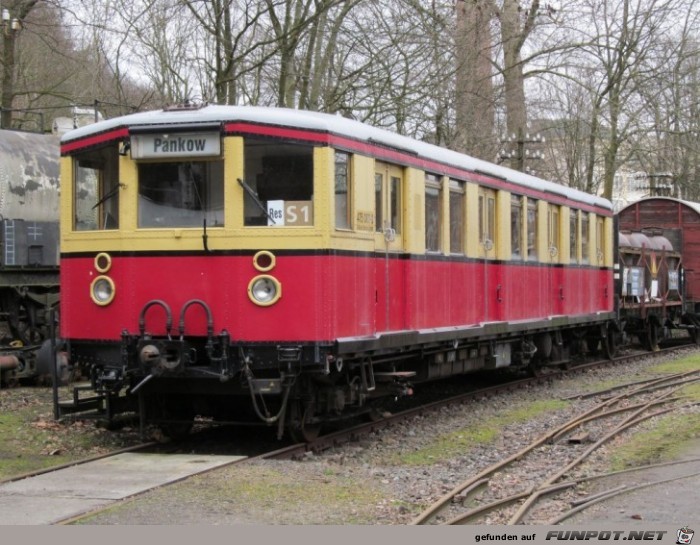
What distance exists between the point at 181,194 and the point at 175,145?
0.48 meters

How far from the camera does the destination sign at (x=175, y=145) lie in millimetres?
9219

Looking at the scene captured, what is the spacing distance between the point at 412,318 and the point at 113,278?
3.39m

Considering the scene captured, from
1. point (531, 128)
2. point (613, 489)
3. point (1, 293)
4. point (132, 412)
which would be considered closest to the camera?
point (613, 489)

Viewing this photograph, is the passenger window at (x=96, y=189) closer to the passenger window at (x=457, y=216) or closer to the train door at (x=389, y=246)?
the train door at (x=389, y=246)

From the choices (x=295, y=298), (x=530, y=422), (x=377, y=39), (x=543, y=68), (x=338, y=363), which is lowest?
(x=530, y=422)

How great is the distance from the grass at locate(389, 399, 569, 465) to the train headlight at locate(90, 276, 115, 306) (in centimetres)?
323

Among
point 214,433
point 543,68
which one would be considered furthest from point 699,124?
point 214,433

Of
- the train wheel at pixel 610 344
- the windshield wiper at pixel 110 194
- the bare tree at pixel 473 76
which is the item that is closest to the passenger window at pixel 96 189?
the windshield wiper at pixel 110 194

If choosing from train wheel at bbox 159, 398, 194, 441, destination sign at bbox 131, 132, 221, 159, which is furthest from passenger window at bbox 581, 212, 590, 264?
destination sign at bbox 131, 132, 221, 159

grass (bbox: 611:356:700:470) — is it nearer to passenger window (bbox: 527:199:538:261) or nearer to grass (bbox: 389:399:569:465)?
grass (bbox: 389:399:569:465)

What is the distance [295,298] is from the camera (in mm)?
9117

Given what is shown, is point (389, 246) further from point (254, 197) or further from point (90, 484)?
point (90, 484)

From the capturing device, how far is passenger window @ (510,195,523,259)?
571 inches

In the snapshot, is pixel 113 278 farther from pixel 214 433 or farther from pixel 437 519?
pixel 437 519
